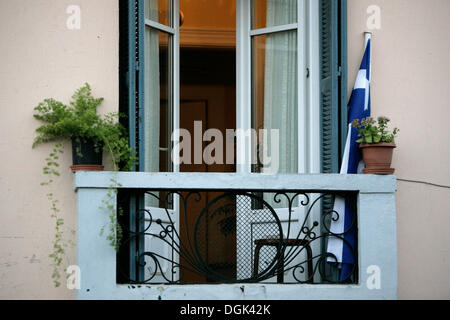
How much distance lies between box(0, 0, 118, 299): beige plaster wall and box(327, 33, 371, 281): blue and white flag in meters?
1.70

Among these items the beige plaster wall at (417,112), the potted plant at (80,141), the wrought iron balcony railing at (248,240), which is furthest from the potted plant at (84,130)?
the beige plaster wall at (417,112)

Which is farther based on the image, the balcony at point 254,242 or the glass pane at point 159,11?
the glass pane at point 159,11

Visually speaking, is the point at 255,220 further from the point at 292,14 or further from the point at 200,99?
the point at 200,99

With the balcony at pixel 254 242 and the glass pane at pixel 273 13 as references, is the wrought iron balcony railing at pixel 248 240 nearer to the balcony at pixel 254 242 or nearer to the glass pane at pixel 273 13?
the balcony at pixel 254 242

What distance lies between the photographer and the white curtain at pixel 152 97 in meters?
4.85

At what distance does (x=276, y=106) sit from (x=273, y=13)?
760 millimetres

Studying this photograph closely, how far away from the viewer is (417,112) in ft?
15.8

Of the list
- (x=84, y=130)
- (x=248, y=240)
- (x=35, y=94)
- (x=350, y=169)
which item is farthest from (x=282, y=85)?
(x=35, y=94)

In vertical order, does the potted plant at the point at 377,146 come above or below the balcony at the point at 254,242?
above

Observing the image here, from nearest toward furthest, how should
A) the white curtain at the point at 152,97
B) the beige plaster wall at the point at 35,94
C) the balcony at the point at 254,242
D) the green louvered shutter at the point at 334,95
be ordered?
the balcony at the point at 254,242, the beige plaster wall at the point at 35,94, the green louvered shutter at the point at 334,95, the white curtain at the point at 152,97

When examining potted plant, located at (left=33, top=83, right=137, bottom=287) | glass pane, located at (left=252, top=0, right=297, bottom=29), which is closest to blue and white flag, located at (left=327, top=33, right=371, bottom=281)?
glass pane, located at (left=252, top=0, right=297, bottom=29)

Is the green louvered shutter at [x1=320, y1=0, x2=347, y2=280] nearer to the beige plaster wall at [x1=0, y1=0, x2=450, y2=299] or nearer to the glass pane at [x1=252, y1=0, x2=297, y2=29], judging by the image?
the beige plaster wall at [x1=0, y1=0, x2=450, y2=299]

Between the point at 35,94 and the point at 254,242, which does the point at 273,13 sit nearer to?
the point at 254,242
